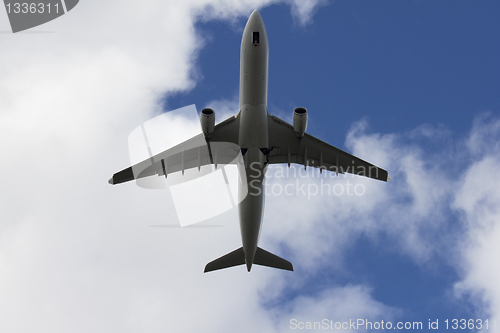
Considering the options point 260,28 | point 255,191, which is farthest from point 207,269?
point 260,28

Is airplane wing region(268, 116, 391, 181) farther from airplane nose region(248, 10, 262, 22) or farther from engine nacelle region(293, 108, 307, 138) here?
airplane nose region(248, 10, 262, 22)

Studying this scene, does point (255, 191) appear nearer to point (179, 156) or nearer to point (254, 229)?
point (254, 229)

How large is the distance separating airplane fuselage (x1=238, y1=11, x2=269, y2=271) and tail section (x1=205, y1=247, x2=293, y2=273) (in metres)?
3.10

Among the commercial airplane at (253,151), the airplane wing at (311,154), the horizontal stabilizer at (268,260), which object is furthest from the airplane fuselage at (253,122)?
the horizontal stabilizer at (268,260)

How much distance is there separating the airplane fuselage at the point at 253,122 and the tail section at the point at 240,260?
310cm

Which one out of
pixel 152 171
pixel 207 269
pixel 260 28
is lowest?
pixel 207 269

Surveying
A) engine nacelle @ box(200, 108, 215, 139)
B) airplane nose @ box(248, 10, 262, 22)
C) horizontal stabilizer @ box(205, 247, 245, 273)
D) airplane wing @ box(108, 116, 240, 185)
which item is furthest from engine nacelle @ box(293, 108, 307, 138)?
horizontal stabilizer @ box(205, 247, 245, 273)

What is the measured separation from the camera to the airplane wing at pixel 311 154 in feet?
104

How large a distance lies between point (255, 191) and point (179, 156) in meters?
6.72

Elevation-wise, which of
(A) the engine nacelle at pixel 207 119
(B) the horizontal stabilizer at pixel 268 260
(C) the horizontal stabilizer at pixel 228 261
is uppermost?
(A) the engine nacelle at pixel 207 119

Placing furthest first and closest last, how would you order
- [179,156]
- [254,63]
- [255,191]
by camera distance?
[179,156], [255,191], [254,63]

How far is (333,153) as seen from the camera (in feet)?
109

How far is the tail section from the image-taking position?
34.3 metres

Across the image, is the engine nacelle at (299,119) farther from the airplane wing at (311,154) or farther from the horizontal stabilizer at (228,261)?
the horizontal stabilizer at (228,261)
